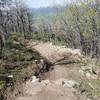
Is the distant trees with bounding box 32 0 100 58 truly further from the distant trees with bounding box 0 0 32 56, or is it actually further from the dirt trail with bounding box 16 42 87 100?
the distant trees with bounding box 0 0 32 56

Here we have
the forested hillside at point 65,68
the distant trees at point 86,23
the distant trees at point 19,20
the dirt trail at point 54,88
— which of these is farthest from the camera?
the distant trees at point 19,20

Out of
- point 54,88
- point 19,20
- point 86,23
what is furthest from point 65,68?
point 19,20

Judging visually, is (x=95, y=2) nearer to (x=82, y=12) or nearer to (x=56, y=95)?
(x=82, y=12)

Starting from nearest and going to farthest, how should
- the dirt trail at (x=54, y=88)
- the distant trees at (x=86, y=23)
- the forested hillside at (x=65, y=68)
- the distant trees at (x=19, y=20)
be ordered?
the dirt trail at (x=54, y=88) → the forested hillside at (x=65, y=68) → the distant trees at (x=86, y=23) → the distant trees at (x=19, y=20)

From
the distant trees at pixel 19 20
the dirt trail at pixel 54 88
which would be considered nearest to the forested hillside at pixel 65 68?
the dirt trail at pixel 54 88

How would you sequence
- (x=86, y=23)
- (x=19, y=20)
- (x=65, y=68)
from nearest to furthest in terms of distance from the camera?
(x=65, y=68) < (x=86, y=23) < (x=19, y=20)

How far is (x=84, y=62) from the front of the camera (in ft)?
96.6

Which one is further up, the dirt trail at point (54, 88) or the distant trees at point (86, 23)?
the distant trees at point (86, 23)

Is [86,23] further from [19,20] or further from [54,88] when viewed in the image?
[19,20]

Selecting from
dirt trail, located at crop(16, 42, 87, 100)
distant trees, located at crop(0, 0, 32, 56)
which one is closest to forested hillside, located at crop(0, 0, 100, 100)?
dirt trail, located at crop(16, 42, 87, 100)

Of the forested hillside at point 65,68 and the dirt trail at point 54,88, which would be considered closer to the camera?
the dirt trail at point 54,88

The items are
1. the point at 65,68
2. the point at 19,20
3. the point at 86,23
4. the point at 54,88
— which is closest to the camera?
the point at 54,88

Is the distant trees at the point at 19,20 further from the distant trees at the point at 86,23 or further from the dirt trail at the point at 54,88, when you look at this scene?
the dirt trail at the point at 54,88

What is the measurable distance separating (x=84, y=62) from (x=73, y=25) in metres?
9.12
